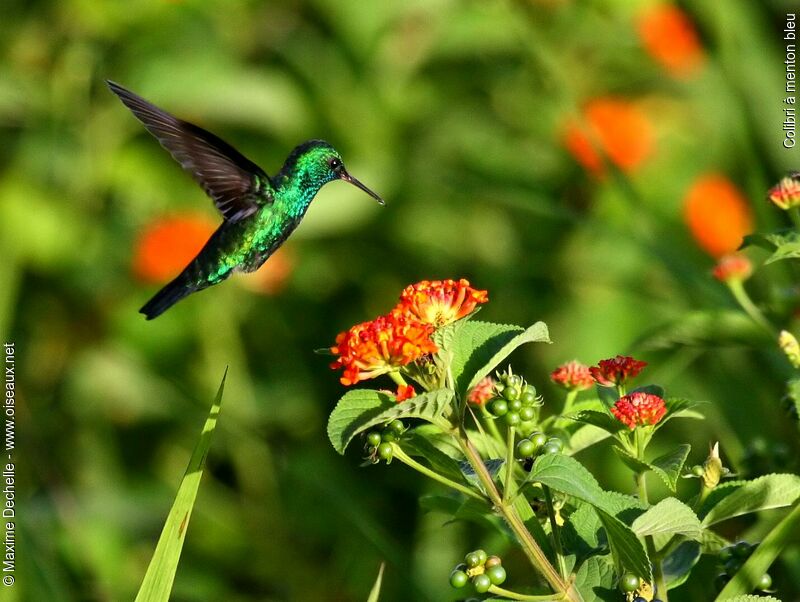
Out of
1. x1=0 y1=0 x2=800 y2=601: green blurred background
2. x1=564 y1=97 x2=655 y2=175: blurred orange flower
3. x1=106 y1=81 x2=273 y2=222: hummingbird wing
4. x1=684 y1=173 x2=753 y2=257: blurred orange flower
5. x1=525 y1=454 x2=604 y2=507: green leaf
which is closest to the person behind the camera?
x1=525 y1=454 x2=604 y2=507: green leaf

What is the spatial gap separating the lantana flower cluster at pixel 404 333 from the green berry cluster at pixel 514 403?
0.27ft

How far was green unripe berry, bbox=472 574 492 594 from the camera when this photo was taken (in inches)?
39.8

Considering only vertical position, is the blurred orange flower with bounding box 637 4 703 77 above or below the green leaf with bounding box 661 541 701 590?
above

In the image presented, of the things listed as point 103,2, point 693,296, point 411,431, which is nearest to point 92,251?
point 103,2

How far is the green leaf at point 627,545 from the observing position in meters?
0.97

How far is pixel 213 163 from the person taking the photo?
70.2 inches

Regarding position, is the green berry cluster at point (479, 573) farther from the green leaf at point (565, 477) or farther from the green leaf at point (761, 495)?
the green leaf at point (761, 495)

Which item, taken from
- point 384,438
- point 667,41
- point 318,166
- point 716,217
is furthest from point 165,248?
point 384,438

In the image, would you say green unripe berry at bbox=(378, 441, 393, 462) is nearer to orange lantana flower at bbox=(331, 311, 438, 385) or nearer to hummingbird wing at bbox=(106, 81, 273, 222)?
orange lantana flower at bbox=(331, 311, 438, 385)

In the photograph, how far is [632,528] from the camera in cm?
96

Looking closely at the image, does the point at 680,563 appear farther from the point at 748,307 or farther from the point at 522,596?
the point at 748,307

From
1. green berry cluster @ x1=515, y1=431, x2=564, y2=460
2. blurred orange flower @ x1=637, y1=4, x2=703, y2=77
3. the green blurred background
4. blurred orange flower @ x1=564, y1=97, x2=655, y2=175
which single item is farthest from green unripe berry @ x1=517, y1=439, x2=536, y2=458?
blurred orange flower @ x1=637, y1=4, x2=703, y2=77

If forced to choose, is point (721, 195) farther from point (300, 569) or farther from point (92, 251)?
point (92, 251)

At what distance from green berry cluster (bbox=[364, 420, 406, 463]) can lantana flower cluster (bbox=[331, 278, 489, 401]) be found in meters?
0.03
